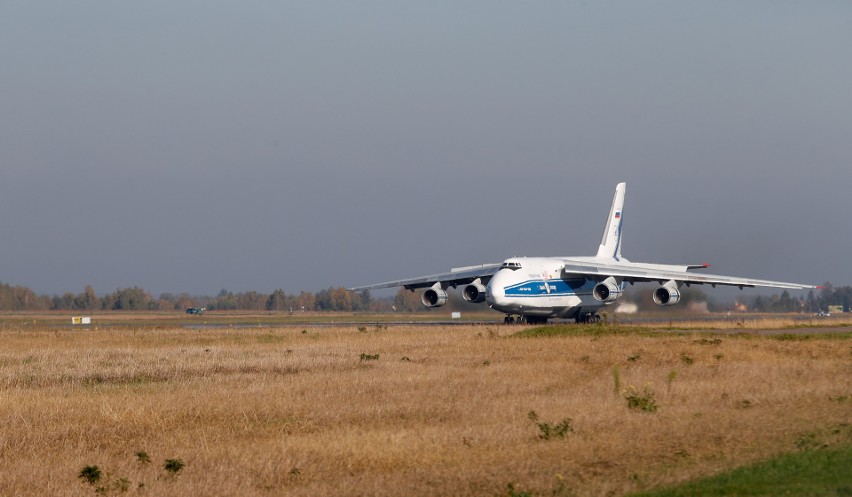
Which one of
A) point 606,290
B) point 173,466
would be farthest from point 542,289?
point 173,466

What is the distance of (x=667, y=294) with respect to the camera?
5200 cm

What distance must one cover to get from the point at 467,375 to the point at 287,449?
931cm

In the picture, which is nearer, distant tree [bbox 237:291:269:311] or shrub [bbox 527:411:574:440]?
shrub [bbox 527:411:574:440]

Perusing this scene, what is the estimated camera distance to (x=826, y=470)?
1130cm

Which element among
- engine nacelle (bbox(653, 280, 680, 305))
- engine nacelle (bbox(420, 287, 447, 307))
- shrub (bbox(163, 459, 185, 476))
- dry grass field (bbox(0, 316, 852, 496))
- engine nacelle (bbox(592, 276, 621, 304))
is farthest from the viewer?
engine nacelle (bbox(420, 287, 447, 307))

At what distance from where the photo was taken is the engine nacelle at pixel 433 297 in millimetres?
55094

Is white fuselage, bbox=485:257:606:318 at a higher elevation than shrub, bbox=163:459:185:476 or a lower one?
higher

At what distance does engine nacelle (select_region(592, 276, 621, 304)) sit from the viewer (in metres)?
52.1

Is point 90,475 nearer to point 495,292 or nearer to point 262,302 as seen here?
point 495,292

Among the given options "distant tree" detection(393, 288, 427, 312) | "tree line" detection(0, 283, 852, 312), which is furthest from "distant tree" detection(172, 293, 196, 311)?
"distant tree" detection(393, 288, 427, 312)

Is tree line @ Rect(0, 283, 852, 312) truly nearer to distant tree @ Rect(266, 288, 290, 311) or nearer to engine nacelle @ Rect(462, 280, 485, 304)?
distant tree @ Rect(266, 288, 290, 311)

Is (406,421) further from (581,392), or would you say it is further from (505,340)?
(505,340)

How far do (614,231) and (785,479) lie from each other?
164 ft

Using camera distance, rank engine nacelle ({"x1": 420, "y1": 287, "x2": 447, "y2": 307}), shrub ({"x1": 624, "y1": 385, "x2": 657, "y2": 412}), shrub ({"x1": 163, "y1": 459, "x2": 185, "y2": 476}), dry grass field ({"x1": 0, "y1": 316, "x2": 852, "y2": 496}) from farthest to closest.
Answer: engine nacelle ({"x1": 420, "y1": 287, "x2": 447, "y2": 307})
shrub ({"x1": 624, "y1": 385, "x2": 657, "y2": 412})
shrub ({"x1": 163, "y1": 459, "x2": 185, "y2": 476})
dry grass field ({"x1": 0, "y1": 316, "x2": 852, "y2": 496})
